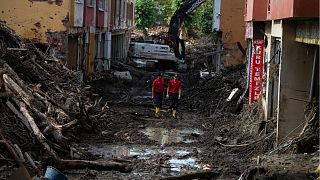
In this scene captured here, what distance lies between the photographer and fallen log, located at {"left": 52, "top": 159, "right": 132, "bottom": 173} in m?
12.3

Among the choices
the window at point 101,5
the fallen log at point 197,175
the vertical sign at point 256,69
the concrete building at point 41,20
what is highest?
the window at point 101,5

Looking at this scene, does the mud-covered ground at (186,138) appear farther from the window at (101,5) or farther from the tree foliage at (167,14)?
the tree foliage at (167,14)

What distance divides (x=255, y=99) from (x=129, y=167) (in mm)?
7237

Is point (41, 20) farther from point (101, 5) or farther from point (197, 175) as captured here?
point (197, 175)

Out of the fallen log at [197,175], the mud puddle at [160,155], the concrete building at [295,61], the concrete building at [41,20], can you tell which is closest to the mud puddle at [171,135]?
the mud puddle at [160,155]

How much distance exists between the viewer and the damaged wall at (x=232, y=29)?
31.4 metres

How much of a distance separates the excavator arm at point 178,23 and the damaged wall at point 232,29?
6.11 metres

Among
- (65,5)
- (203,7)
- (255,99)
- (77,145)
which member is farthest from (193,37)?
(77,145)

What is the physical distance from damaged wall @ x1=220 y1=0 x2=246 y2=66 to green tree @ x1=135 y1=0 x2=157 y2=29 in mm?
40279

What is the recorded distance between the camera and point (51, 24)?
2397 centimetres

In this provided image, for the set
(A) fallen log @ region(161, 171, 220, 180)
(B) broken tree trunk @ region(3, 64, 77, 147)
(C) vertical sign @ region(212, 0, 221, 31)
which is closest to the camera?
(A) fallen log @ region(161, 171, 220, 180)

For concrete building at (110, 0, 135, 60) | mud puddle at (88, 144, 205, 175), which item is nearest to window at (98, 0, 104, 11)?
concrete building at (110, 0, 135, 60)

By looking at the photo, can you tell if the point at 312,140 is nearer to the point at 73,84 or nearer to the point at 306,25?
the point at 306,25

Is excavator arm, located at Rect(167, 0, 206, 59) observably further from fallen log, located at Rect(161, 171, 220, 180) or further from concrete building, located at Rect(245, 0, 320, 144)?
fallen log, located at Rect(161, 171, 220, 180)
